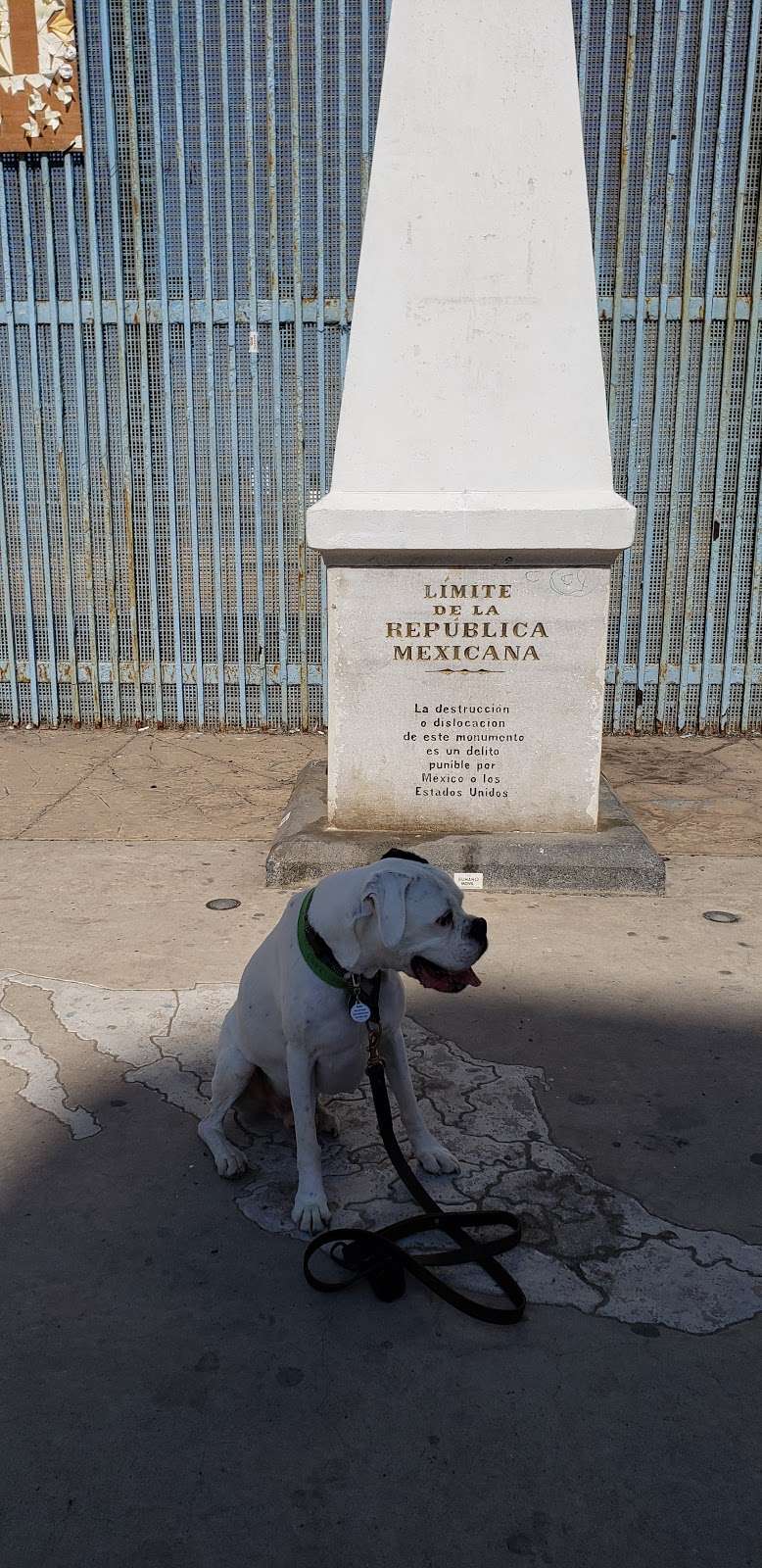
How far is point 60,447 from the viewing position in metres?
7.12

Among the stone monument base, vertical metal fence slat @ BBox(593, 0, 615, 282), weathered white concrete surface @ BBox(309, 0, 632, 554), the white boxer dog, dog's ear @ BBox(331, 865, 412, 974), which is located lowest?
the stone monument base

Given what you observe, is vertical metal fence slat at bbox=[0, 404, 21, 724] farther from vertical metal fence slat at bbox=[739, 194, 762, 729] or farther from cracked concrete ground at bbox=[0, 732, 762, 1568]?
vertical metal fence slat at bbox=[739, 194, 762, 729]

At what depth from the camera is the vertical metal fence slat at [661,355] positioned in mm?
6531

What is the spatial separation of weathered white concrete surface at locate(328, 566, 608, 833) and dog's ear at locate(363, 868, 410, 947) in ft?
8.07

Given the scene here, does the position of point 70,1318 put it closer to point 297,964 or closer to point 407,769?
point 297,964

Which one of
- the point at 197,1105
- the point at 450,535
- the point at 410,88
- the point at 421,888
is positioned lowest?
the point at 197,1105

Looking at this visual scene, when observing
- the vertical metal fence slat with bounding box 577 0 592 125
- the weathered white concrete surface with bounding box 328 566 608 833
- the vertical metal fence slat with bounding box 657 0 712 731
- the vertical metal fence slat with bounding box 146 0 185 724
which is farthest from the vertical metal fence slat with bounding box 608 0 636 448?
the weathered white concrete surface with bounding box 328 566 608 833

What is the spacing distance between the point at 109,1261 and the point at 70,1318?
17 centimetres

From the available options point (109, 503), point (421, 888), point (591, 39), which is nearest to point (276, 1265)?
point (421, 888)

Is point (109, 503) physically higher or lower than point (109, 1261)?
higher

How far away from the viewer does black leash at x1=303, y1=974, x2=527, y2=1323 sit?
2230 mm

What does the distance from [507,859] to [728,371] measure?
394 cm

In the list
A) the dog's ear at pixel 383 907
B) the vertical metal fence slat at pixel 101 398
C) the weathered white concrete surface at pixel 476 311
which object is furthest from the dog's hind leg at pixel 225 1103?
the vertical metal fence slat at pixel 101 398

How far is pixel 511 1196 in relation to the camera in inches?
101
